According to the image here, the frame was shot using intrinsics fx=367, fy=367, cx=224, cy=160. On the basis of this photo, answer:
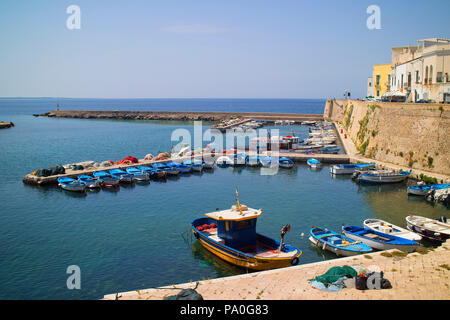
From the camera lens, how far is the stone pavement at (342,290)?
464 inches

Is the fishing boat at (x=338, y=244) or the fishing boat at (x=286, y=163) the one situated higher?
the fishing boat at (x=286, y=163)

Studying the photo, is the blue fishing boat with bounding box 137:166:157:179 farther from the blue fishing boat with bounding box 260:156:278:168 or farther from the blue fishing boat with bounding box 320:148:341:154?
the blue fishing boat with bounding box 320:148:341:154

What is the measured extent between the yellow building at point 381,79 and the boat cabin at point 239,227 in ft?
162

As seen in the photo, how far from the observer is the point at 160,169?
123ft

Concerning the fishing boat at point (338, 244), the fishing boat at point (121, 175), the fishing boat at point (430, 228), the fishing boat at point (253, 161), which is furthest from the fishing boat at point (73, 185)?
the fishing boat at point (430, 228)

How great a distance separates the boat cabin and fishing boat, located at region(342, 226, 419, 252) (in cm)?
563

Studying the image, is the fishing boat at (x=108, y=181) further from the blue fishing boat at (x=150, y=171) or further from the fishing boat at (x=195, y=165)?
the fishing boat at (x=195, y=165)

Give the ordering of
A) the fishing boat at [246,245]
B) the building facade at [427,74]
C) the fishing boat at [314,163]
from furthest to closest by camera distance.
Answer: the fishing boat at [314,163], the building facade at [427,74], the fishing boat at [246,245]

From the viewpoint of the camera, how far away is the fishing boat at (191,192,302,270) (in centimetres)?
1617

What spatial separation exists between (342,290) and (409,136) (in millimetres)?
25988

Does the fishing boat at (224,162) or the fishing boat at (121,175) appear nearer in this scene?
the fishing boat at (121,175)

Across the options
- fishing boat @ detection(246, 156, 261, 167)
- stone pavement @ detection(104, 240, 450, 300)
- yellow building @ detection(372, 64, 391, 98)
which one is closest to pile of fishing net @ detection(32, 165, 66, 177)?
fishing boat @ detection(246, 156, 261, 167)

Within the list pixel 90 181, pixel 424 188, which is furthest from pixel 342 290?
pixel 90 181
